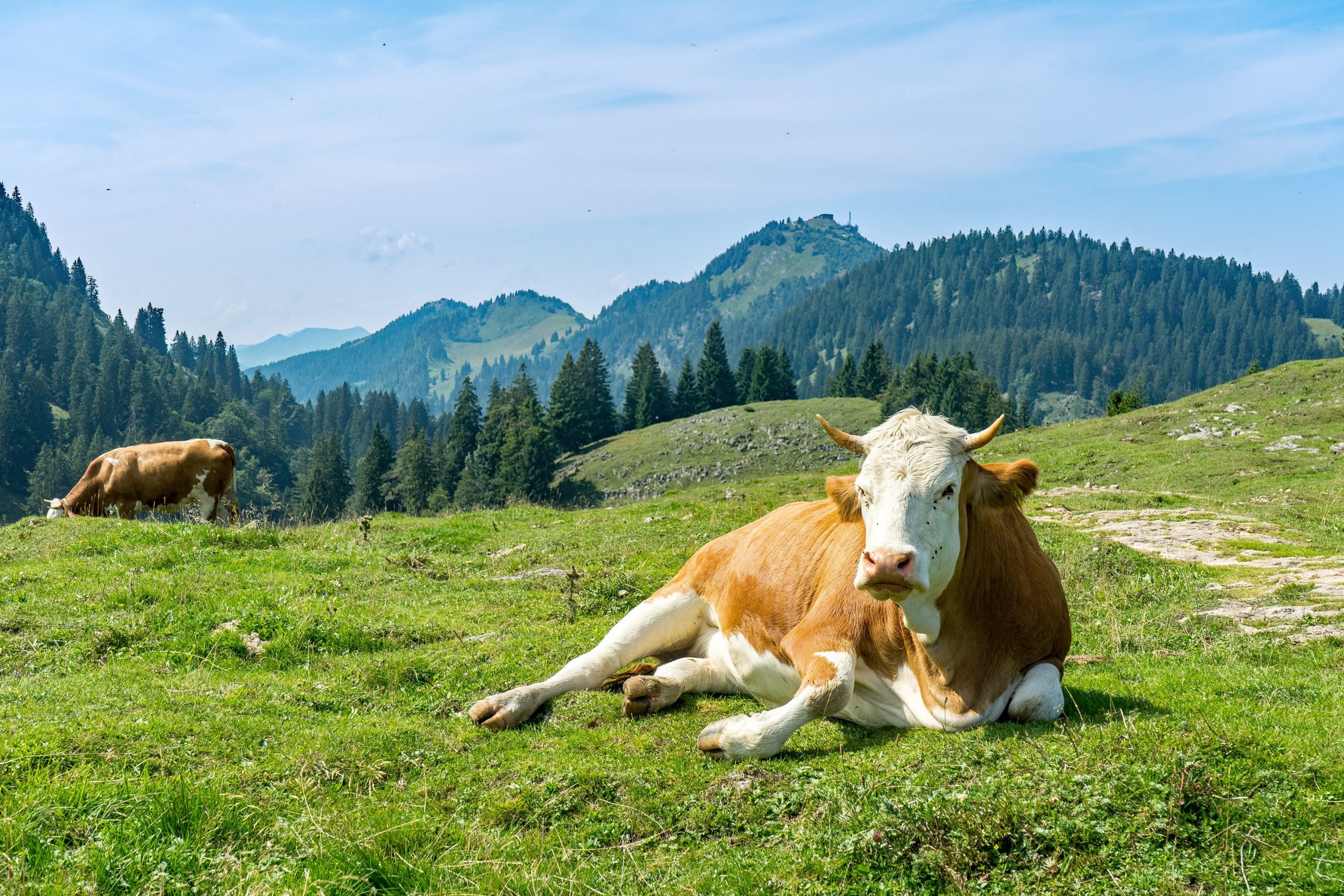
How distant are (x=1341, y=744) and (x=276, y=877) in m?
5.38

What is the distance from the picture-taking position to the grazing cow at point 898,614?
18.9 ft

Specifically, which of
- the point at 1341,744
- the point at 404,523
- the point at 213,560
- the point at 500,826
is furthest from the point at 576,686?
the point at 404,523

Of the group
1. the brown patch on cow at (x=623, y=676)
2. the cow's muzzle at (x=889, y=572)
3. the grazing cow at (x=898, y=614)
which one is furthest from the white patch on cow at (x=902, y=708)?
the brown patch on cow at (x=623, y=676)

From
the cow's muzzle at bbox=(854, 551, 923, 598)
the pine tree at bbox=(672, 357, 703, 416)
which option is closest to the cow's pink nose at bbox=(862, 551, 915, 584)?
the cow's muzzle at bbox=(854, 551, 923, 598)

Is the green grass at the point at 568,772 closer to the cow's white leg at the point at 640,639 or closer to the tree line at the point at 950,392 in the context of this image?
the cow's white leg at the point at 640,639

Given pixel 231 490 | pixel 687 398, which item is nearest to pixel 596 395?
pixel 687 398

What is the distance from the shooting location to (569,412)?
11944 cm

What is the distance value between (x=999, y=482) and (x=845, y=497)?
42.0 inches

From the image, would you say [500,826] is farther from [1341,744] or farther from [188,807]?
[1341,744]

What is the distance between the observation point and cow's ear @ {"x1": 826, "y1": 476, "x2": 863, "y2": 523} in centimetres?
654

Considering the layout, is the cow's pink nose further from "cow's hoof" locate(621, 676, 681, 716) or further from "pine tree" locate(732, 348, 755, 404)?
"pine tree" locate(732, 348, 755, 404)

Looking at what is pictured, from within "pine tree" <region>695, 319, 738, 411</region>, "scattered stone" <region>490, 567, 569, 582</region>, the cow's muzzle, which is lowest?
"scattered stone" <region>490, 567, 569, 582</region>

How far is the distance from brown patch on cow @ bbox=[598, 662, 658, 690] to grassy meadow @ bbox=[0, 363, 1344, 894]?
0.32m

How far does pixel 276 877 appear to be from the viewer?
4105 mm
